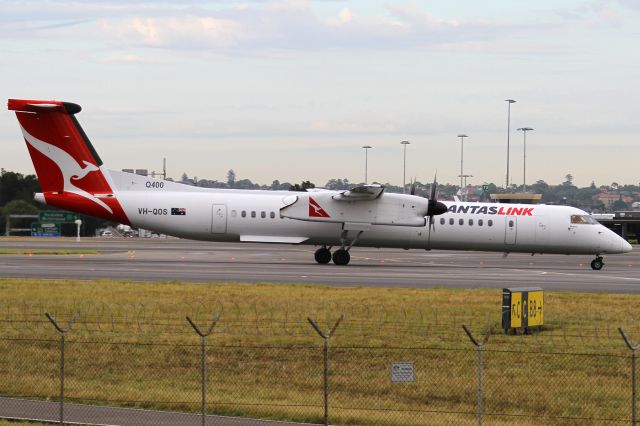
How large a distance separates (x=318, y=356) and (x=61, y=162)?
85.3 feet

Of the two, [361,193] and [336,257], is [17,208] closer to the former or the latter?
[336,257]

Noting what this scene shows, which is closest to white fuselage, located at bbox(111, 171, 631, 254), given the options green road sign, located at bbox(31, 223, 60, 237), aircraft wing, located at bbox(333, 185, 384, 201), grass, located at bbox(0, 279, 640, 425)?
aircraft wing, located at bbox(333, 185, 384, 201)

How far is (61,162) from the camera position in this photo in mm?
45719

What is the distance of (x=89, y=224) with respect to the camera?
123000 millimetres

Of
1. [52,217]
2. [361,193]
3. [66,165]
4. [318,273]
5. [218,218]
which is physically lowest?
[318,273]

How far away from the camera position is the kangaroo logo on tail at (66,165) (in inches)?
1800

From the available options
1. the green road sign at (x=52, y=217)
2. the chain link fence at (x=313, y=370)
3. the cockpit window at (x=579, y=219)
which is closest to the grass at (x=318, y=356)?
the chain link fence at (x=313, y=370)

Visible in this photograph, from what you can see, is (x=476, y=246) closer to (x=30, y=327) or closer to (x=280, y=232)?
(x=280, y=232)

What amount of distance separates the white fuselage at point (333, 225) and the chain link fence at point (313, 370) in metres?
19.0

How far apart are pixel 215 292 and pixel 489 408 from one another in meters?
15.3

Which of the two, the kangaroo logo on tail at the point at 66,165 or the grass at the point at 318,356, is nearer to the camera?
the grass at the point at 318,356

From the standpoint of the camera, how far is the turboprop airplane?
4578 centimetres

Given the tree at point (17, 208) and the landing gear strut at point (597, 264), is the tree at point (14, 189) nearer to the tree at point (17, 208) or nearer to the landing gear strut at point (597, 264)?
the tree at point (17, 208)

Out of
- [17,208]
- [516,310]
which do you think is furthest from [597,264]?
[17,208]
